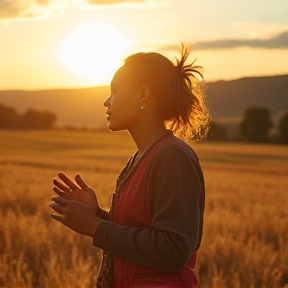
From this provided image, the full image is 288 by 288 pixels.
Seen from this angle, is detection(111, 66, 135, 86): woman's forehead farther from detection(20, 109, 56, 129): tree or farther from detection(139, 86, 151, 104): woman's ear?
detection(20, 109, 56, 129): tree

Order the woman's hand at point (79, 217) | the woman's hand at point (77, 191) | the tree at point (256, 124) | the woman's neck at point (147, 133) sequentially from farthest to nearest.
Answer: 1. the tree at point (256, 124)
2. the woman's hand at point (77, 191)
3. the woman's neck at point (147, 133)
4. the woman's hand at point (79, 217)

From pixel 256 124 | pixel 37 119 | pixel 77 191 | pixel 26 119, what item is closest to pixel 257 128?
pixel 256 124

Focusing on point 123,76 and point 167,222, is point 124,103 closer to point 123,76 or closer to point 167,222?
point 123,76

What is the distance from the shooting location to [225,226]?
29.3 ft

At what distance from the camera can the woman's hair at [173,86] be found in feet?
8.30

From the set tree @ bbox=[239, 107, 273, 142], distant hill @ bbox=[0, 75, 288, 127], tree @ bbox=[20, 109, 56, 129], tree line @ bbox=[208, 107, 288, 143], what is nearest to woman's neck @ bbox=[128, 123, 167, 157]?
tree line @ bbox=[208, 107, 288, 143]

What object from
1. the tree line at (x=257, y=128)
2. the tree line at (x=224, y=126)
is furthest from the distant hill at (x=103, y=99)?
the tree line at (x=224, y=126)

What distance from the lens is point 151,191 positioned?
239cm

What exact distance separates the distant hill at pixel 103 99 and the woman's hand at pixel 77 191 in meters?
84.0

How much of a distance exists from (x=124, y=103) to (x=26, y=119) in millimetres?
68656

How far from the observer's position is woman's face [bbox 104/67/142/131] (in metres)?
2.54

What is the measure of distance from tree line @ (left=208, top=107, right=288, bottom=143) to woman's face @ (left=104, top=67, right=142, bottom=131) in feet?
205

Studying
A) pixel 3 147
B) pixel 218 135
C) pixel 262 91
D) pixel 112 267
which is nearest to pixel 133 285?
pixel 112 267

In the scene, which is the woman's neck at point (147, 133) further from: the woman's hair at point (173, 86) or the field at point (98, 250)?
the field at point (98, 250)
